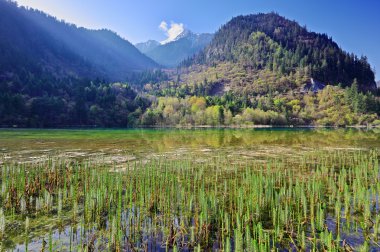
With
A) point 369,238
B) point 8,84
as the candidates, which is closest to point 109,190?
point 369,238

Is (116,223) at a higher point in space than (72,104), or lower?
lower

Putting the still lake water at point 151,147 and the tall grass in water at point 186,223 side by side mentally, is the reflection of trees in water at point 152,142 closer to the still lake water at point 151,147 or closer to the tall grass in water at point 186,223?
the still lake water at point 151,147

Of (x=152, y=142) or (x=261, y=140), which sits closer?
(x=152, y=142)

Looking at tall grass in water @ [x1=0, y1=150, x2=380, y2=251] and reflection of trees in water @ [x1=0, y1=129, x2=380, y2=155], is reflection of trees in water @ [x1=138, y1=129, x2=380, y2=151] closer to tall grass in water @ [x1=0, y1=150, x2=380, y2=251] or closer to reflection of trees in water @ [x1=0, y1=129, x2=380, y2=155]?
reflection of trees in water @ [x1=0, y1=129, x2=380, y2=155]

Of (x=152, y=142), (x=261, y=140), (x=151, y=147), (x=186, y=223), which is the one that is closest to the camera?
(x=186, y=223)

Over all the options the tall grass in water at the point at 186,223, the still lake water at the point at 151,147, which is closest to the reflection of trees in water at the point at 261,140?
the still lake water at the point at 151,147

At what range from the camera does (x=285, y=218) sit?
527 inches

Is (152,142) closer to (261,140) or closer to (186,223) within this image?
(261,140)

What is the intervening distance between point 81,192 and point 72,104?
184m


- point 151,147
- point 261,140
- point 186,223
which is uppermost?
point 186,223

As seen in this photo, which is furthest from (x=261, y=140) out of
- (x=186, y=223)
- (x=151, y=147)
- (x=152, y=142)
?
(x=186, y=223)

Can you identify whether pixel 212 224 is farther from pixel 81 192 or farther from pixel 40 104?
pixel 40 104

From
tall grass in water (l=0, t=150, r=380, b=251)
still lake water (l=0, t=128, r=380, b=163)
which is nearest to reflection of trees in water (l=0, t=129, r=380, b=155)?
still lake water (l=0, t=128, r=380, b=163)

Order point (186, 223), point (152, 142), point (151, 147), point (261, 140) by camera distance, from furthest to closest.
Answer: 1. point (261, 140)
2. point (152, 142)
3. point (151, 147)
4. point (186, 223)
